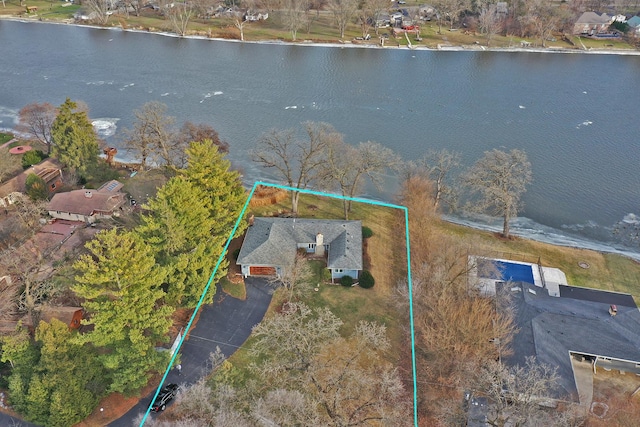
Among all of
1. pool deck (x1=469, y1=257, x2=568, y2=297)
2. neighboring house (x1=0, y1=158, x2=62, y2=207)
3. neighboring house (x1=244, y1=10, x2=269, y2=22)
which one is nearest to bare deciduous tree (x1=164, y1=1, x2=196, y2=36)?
neighboring house (x1=244, y1=10, x2=269, y2=22)

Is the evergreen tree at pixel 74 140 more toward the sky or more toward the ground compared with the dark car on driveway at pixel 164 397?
more toward the sky

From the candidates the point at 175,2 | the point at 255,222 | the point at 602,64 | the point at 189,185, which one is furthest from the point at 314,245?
the point at 175,2

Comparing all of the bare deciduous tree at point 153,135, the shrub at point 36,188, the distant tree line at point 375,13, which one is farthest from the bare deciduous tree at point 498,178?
the distant tree line at point 375,13

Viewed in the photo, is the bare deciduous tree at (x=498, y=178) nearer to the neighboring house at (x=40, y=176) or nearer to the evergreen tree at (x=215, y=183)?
the evergreen tree at (x=215, y=183)

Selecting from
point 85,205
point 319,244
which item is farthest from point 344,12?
point 319,244

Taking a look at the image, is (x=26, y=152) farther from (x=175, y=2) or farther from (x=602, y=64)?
(x=602, y=64)
